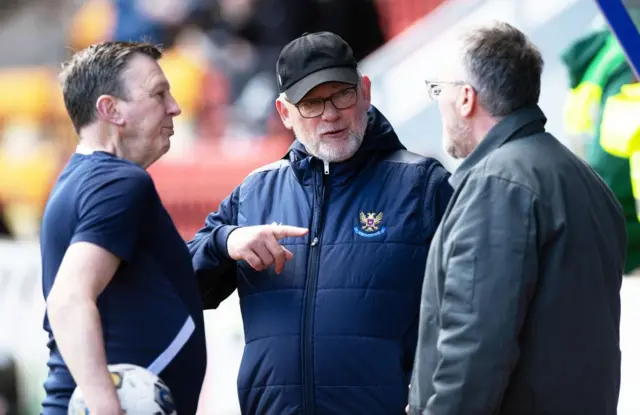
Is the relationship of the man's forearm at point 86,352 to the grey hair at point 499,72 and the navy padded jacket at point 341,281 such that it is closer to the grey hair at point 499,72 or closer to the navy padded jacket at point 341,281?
the navy padded jacket at point 341,281

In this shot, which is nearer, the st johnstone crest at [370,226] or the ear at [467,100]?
the ear at [467,100]

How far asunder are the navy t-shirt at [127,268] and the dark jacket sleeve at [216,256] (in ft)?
1.67

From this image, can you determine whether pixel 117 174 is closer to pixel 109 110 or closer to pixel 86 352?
pixel 109 110

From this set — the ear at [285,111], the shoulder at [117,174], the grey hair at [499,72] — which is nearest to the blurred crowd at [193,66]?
the ear at [285,111]

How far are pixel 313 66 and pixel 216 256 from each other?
0.63 meters

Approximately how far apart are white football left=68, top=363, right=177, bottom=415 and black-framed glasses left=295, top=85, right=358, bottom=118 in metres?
0.99

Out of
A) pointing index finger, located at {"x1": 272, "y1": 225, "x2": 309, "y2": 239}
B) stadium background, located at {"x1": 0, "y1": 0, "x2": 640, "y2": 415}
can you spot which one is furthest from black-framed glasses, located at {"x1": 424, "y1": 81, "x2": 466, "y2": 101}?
stadium background, located at {"x1": 0, "y1": 0, "x2": 640, "y2": 415}

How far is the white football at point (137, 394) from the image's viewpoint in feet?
9.26

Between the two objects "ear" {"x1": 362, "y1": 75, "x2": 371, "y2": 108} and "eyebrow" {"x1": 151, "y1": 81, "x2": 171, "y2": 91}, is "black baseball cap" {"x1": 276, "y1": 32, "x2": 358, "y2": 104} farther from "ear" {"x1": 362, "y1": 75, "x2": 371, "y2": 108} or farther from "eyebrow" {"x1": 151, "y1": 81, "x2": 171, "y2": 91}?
"eyebrow" {"x1": 151, "y1": 81, "x2": 171, "y2": 91}

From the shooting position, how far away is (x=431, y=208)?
11.3 ft

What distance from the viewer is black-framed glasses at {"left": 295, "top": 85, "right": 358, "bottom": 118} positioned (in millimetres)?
3520

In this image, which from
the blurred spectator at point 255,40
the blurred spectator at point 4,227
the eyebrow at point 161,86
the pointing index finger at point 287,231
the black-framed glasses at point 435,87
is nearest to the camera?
the black-framed glasses at point 435,87

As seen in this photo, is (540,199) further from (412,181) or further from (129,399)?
(129,399)

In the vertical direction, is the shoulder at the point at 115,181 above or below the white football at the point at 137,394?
above
